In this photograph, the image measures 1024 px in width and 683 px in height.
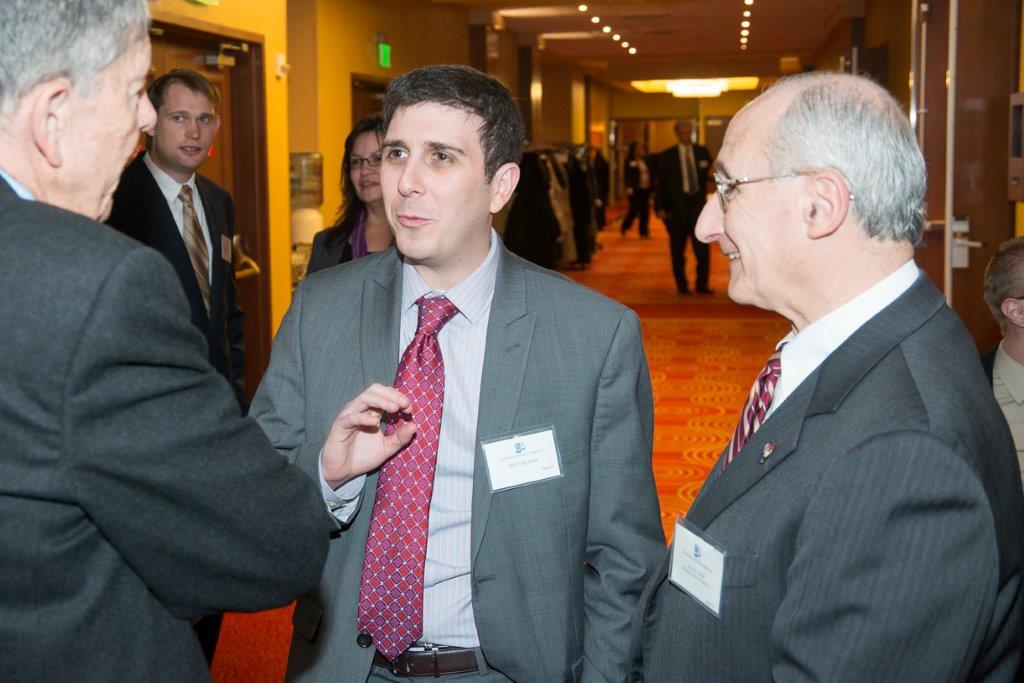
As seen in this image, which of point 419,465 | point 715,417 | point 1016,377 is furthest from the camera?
point 715,417

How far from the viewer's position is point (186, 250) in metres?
4.00

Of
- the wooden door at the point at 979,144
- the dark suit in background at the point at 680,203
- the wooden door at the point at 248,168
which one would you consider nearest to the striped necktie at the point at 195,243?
the wooden door at the point at 248,168

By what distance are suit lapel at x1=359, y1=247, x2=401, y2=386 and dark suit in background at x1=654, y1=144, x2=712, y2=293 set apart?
35.9 ft

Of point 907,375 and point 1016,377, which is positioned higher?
point 907,375

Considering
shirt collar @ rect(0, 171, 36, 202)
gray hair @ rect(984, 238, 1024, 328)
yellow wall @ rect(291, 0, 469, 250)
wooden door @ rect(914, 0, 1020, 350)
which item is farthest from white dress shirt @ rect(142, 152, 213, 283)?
yellow wall @ rect(291, 0, 469, 250)

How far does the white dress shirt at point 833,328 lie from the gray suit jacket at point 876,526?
3 cm

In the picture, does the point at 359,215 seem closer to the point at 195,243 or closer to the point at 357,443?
the point at 195,243

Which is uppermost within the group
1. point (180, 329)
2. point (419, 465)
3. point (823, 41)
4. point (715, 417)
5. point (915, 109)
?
point (823, 41)

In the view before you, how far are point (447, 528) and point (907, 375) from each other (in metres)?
0.89

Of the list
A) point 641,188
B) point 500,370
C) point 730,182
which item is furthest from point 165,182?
point 641,188

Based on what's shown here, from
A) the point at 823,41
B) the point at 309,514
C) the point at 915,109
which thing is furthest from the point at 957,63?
the point at 823,41

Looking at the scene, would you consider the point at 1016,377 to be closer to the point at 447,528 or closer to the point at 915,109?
the point at 447,528

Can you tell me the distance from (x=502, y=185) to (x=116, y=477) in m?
1.23

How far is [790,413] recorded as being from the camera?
4.70 ft
